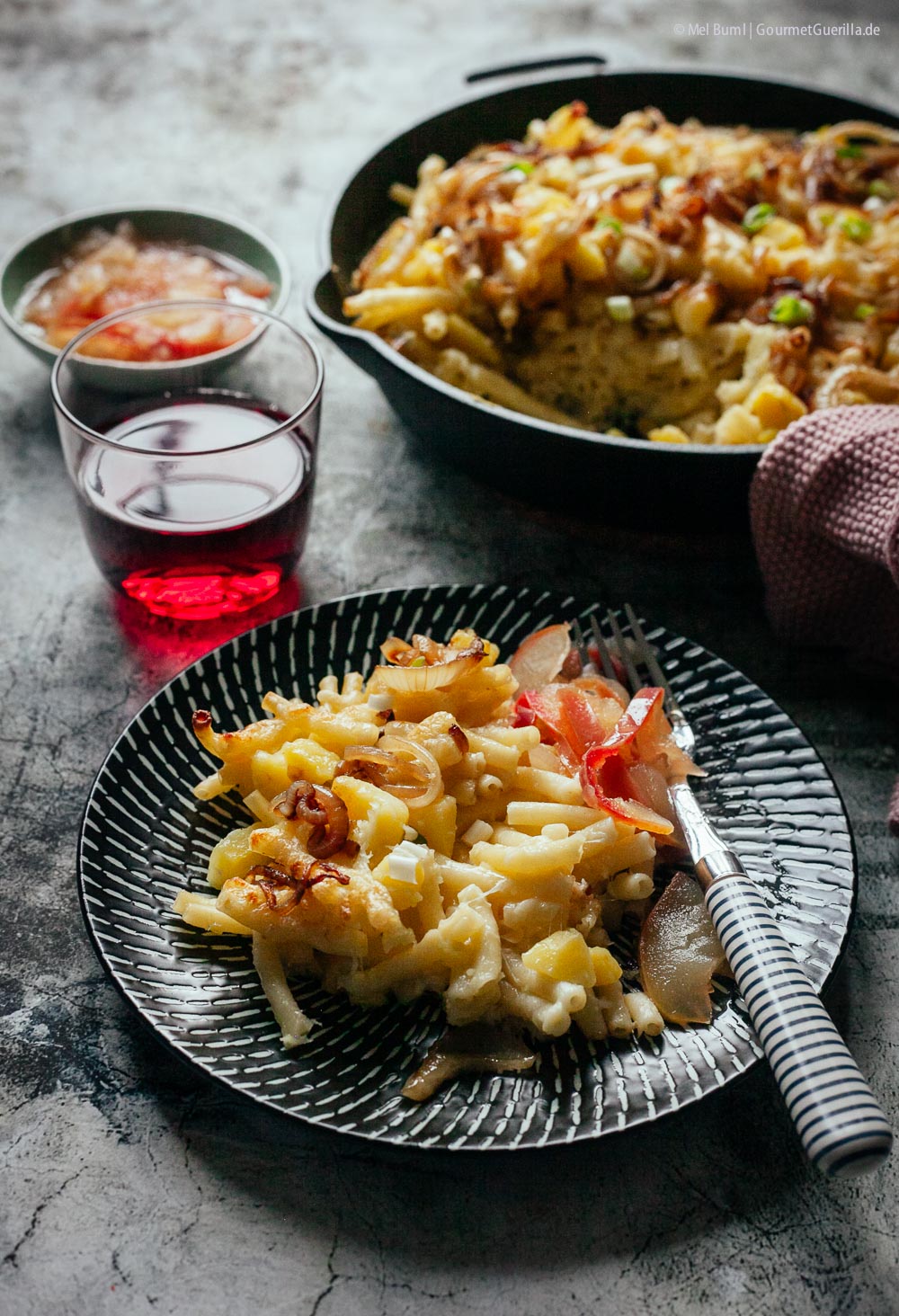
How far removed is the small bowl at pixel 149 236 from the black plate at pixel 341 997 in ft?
2.66

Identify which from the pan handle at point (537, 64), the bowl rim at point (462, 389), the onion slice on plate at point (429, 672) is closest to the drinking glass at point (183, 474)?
the bowl rim at point (462, 389)

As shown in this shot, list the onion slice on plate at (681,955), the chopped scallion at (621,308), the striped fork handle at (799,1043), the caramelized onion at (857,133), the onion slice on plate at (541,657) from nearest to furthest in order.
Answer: the striped fork handle at (799,1043), the onion slice on plate at (681,955), the onion slice on plate at (541,657), the chopped scallion at (621,308), the caramelized onion at (857,133)

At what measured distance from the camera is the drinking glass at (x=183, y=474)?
2.04 metres

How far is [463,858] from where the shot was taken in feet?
5.39

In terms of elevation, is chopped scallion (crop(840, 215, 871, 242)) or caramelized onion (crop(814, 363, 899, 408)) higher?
chopped scallion (crop(840, 215, 871, 242))

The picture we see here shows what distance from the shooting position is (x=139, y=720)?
1.80m

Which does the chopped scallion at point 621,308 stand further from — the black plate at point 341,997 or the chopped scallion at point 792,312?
the black plate at point 341,997

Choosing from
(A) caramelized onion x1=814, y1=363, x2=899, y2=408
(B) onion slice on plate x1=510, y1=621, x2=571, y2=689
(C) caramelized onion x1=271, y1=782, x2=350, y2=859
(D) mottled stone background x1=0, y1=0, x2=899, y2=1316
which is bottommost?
(D) mottled stone background x1=0, y1=0, x2=899, y2=1316

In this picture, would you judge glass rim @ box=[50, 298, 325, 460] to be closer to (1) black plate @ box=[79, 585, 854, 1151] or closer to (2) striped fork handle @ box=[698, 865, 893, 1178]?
(1) black plate @ box=[79, 585, 854, 1151]

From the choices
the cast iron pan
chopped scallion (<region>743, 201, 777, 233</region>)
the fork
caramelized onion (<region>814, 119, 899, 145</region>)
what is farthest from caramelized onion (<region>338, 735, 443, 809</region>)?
caramelized onion (<region>814, 119, 899, 145</region>)

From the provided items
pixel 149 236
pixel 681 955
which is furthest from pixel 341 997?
pixel 149 236

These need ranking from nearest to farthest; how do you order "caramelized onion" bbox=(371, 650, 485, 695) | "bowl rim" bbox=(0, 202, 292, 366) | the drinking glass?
"caramelized onion" bbox=(371, 650, 485, 695) < the drinking glass < "bowl rim" bbox=(0, 202, 292, 366)

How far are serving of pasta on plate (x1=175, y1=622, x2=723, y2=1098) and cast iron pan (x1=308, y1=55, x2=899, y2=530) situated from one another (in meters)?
0.49

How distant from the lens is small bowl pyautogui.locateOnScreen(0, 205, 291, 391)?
2.63 meters
